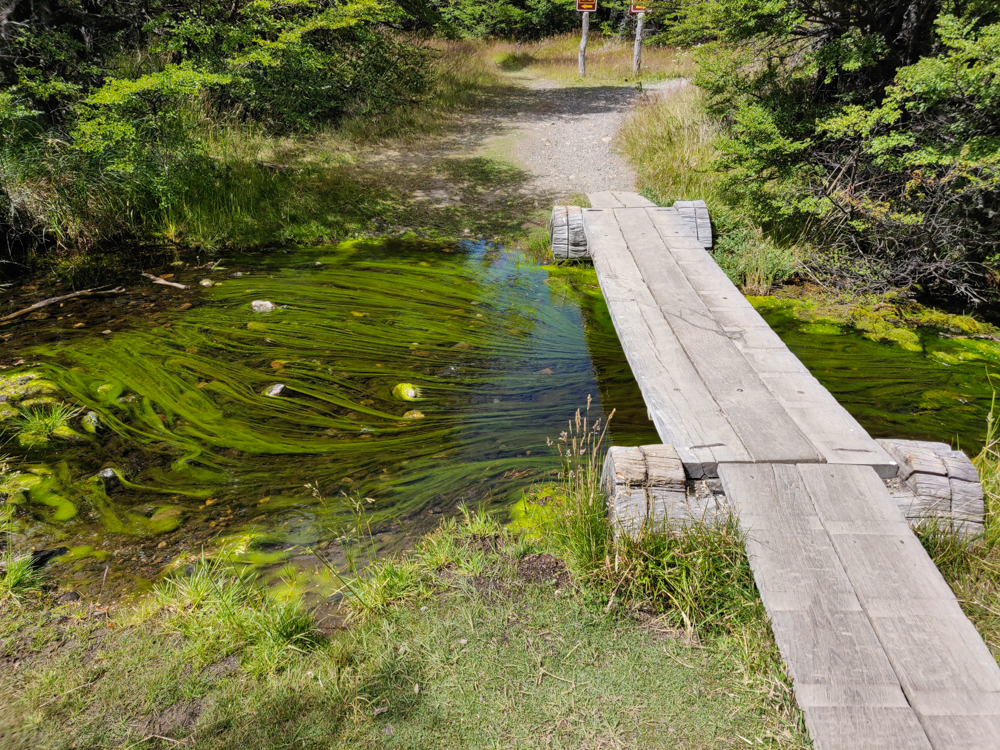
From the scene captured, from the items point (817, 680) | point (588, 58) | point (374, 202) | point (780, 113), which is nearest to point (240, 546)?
point (817, 680)

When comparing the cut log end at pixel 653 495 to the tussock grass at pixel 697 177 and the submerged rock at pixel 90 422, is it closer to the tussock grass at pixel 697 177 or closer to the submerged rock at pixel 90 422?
the submerged rock at pixel 90 422

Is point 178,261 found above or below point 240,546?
above

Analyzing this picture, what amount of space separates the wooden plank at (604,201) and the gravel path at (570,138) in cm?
136

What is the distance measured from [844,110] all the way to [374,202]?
4.41 meters

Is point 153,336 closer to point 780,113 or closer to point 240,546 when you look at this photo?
point 240,546

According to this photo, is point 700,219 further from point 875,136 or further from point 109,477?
point 109,477

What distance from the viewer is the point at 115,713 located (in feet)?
5.77

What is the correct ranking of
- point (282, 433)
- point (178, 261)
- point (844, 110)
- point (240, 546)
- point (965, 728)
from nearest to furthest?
point (965, 728) < point (240, 546) < point (282, 433) < point (844, 110) < point (178, 261)

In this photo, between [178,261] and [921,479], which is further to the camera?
[178,261]

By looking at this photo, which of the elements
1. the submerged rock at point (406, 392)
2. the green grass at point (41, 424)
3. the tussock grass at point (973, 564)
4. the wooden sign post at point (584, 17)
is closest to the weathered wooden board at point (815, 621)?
the tussock grass at point (973, 564)

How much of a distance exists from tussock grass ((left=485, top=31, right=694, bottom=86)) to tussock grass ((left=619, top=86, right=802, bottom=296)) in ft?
17.1

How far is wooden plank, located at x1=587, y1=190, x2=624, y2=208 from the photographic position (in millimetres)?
5113

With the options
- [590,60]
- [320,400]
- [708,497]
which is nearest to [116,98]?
[320,400]

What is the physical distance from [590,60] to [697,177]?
1221cm
